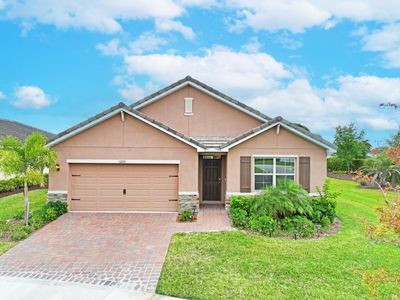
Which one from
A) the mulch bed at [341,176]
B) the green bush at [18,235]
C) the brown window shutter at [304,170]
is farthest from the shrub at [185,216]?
the mulch bed at [341,176]

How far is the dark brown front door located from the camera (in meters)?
16.3

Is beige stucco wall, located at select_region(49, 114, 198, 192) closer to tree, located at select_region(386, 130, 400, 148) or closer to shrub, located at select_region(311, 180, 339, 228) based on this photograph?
shrub, located at select_region(311, 180, 339, 228)

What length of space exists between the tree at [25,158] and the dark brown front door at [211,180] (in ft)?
25.2

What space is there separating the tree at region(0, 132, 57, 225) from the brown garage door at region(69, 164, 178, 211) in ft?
→ 7.20

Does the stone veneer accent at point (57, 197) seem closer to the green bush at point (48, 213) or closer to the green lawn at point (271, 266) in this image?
the green bush at point (48, 213)

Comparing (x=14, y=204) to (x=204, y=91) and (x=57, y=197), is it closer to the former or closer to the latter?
(x=57, y=197)

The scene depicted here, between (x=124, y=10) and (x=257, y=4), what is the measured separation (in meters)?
5.89

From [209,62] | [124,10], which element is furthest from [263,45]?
[124,10]

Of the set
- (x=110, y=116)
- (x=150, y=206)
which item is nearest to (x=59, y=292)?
(x=150, y=206)

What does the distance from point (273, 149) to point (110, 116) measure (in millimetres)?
7775

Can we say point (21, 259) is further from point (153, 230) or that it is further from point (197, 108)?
point (197, 108)

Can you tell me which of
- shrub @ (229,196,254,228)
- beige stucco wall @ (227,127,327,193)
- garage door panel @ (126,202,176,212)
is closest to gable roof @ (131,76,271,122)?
beige stucco wall @ (227,127,327,193)

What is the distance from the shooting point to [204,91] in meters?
16.6

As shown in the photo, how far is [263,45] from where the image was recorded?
16.9 m
